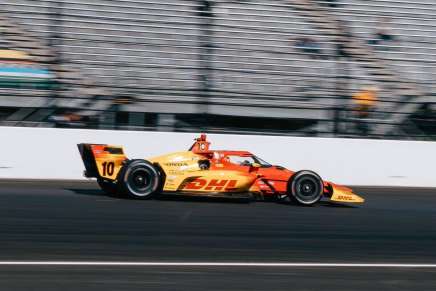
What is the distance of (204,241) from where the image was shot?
805 cm

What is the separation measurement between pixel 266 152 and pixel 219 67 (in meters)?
2.21

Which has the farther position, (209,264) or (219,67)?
(219,67)

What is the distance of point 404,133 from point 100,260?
30.4ft

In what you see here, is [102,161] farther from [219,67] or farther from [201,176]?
[219,67]

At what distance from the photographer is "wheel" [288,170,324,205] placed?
36.1 ft

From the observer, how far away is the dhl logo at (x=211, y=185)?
423 inches

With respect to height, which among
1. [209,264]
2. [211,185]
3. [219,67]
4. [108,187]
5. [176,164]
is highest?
[219,67]

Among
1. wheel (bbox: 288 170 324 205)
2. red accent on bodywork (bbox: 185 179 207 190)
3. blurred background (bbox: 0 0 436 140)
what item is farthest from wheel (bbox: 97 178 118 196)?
blurred background (bbox: 0 0 436 140)

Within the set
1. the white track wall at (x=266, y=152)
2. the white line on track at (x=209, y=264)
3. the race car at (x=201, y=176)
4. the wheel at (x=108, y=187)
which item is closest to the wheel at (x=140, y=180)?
the race car at (x=201, y=176)

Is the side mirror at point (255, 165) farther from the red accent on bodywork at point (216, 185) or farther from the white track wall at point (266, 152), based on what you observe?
the white track wall at point (266, 152)

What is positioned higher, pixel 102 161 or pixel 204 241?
pixel 102 161

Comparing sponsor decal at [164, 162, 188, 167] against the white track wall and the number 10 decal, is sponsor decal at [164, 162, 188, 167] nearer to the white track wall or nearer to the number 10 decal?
the number 10 decal

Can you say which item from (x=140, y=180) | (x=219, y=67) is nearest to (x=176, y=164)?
(x=140, y=180)

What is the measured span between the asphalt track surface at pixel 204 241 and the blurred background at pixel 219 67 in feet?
9.33
